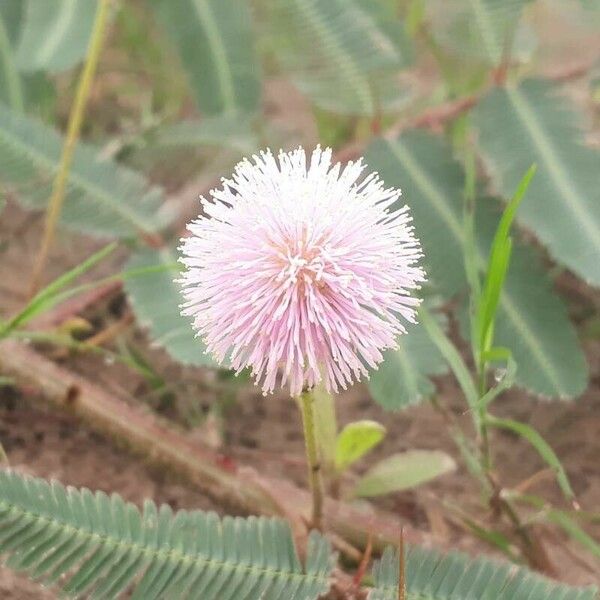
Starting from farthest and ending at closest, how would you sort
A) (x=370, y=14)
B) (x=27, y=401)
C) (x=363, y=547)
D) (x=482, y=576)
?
(x=370, y=14) → (x=27, y=401) → (x=363, y=547) → (x=482, y=576)

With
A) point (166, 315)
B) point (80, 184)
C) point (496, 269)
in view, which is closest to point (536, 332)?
point (496, 269)

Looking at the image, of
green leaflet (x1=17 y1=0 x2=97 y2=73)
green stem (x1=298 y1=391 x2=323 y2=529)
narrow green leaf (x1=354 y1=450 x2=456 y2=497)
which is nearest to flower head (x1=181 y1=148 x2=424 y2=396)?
green stem (x1=298 y1=391 x2=323 y2=529)

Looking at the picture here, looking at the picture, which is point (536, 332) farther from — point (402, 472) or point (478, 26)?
point (478, 26)

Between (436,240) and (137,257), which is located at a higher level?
(436,240)

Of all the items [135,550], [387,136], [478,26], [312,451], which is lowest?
[135,550]

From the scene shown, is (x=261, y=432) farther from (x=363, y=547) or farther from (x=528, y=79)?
(x=528, y=79)

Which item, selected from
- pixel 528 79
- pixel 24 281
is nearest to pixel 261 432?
pixel 24 281

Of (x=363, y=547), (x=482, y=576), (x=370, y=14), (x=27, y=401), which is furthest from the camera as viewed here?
(x=370, y=14)
